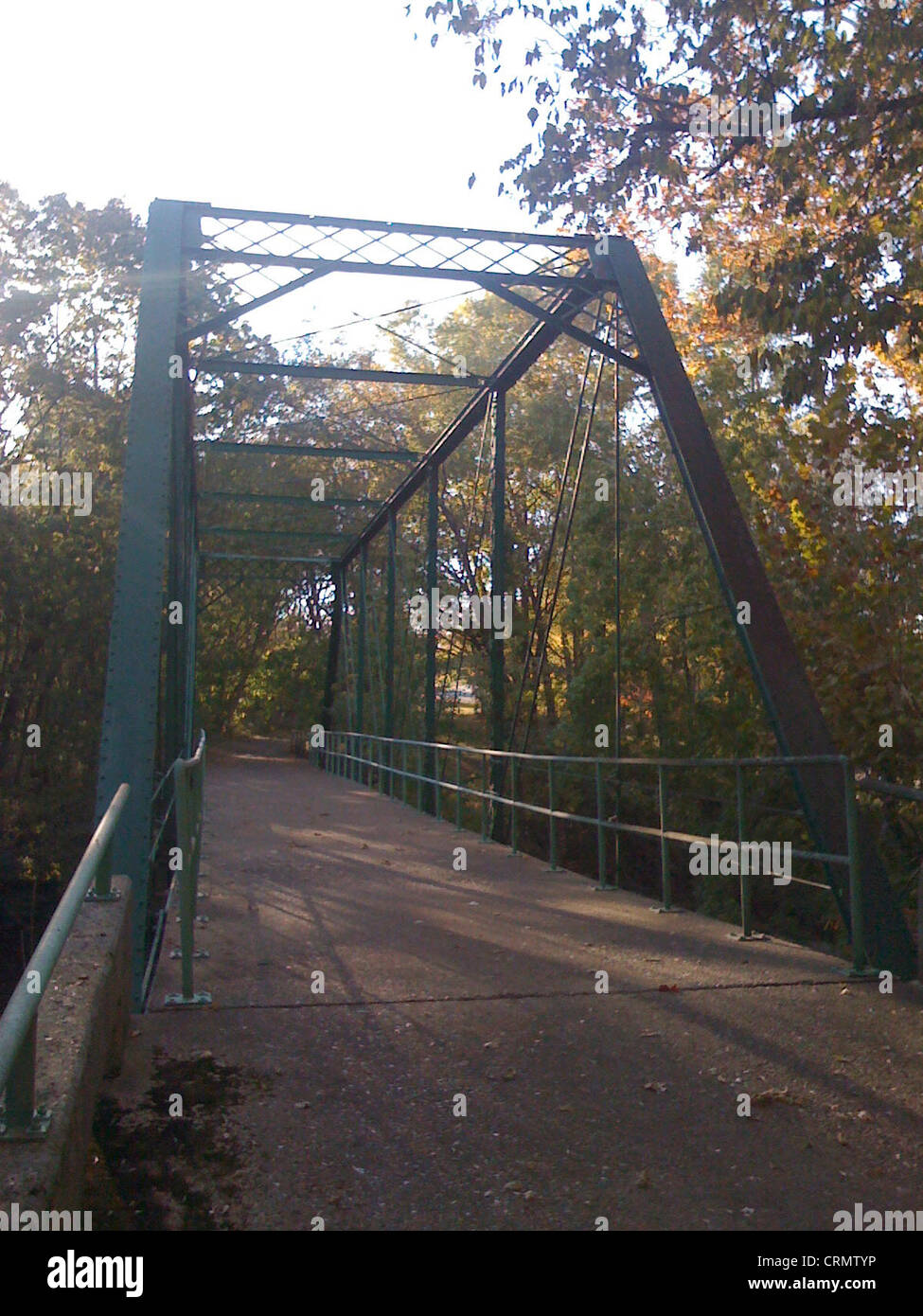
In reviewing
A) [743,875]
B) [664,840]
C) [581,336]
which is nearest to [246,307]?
[581,336]

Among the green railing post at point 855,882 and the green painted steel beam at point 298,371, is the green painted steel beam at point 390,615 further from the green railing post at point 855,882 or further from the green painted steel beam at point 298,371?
the green railing post at point 855,882

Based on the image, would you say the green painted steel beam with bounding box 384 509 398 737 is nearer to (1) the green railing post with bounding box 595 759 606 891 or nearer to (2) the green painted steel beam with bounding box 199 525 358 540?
(2) the green painted steel beam with bounding box 199 525 358 540

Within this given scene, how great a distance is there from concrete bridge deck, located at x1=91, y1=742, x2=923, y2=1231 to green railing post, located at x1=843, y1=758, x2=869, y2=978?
125mm

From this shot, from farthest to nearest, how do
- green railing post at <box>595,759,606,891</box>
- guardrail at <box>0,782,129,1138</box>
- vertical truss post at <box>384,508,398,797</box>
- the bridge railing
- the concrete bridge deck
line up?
vertical truss post at <box>384,508,398,797</box> < green railing post at <box>595,759,606,891</box> < the bridge railing < the concrete bridge deck < guardrail at <box>0,782,129,1138</box>

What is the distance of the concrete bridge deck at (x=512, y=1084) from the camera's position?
3311mm

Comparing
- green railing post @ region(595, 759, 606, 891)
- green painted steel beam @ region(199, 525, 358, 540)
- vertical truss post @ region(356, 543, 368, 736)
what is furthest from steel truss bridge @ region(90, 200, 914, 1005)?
vertical truss post @ region(356, 543, 368, 736)

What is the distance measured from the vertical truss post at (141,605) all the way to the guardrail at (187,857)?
0.18m

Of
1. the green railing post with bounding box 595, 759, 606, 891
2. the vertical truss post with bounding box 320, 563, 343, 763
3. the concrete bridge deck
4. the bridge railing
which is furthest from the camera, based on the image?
the vertical truss post with bounding box 320, 563, 343, 763

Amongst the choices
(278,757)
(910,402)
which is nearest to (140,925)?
(910,402)

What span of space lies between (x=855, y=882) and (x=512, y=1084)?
6.97 feet

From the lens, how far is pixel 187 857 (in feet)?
18.0

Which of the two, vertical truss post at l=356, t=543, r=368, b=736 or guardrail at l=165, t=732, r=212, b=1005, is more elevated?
vertical truss post at l=356, t=543, r=368, b=736

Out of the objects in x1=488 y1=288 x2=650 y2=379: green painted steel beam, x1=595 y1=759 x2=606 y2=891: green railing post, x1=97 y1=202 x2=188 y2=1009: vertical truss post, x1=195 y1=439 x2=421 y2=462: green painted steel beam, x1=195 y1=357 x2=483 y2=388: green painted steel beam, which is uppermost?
x1=195 y1=439 x2=421 y2=462: green painted steel beam

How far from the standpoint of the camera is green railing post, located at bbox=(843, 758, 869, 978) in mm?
5457
